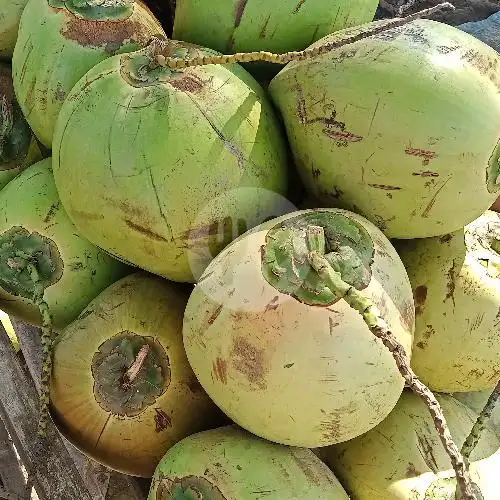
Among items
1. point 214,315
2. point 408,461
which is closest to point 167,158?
point 214,315

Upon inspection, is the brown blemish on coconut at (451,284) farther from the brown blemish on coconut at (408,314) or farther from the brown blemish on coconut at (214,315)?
the brown blemish on coconut at (214,315)

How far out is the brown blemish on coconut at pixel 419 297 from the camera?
1049 millimetres

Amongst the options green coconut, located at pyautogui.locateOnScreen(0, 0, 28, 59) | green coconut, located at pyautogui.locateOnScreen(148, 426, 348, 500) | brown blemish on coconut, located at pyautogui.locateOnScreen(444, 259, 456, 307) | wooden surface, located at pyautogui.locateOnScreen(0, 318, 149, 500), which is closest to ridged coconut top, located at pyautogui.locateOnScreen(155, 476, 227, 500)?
green coconut, located at pyautogui.locateOnScreen(148, 426, 348, 500)

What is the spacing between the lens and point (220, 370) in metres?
0.89

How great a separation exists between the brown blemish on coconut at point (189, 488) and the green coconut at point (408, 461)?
0.74 ft

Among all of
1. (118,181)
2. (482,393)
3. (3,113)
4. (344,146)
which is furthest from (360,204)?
(3,113)

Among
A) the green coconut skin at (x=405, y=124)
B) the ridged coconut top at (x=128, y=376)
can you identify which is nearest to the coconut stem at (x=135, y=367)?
the ridged coconut top at (x=128, y=376)

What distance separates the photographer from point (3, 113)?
4.55 ft

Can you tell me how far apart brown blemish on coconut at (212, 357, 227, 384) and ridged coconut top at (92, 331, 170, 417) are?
20 centimetres

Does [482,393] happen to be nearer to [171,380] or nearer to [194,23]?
[171,380]

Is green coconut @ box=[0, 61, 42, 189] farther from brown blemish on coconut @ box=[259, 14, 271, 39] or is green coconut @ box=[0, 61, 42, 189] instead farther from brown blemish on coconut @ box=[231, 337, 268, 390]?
brown blemish on coconut @ box=[231, 337, 268, 390]

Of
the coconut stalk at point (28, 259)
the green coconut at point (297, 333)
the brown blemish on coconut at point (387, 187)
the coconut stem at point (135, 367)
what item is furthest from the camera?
the coconut stalk at point (28, 259)

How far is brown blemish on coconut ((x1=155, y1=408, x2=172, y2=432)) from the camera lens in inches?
42.6

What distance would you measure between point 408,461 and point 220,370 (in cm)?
33
